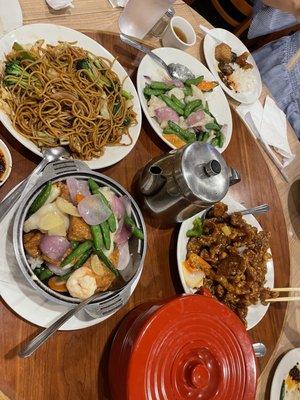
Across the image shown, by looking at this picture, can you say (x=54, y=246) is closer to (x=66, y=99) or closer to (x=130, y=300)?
(x=130, y=300)

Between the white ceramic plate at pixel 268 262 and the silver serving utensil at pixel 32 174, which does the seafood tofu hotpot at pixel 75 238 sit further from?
the white ceramic plate at pixel 268 262

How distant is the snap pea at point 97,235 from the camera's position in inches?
65.8

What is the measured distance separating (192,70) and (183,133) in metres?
0.58

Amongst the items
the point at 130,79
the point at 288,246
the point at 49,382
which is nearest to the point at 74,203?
the point at 49,382

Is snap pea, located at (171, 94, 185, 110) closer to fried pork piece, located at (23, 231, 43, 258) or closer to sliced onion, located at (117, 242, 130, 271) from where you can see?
sliced onion, located at (117, 242, 130, 271)

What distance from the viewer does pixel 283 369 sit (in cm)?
230

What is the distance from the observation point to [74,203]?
172 centimetres

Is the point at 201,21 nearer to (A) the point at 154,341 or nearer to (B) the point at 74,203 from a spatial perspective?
(B) the point at 74,203

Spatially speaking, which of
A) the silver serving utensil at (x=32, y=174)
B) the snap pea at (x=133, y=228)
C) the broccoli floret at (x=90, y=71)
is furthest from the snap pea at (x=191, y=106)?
the snap pea at (x=133, y=228)

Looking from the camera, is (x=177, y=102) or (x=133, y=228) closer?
(x=133, y=228)

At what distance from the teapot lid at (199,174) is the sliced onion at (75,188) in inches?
16.7

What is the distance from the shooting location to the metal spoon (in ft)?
8.09

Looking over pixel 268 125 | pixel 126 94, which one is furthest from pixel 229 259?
pixel 268 125

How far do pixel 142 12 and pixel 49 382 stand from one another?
2.04m
